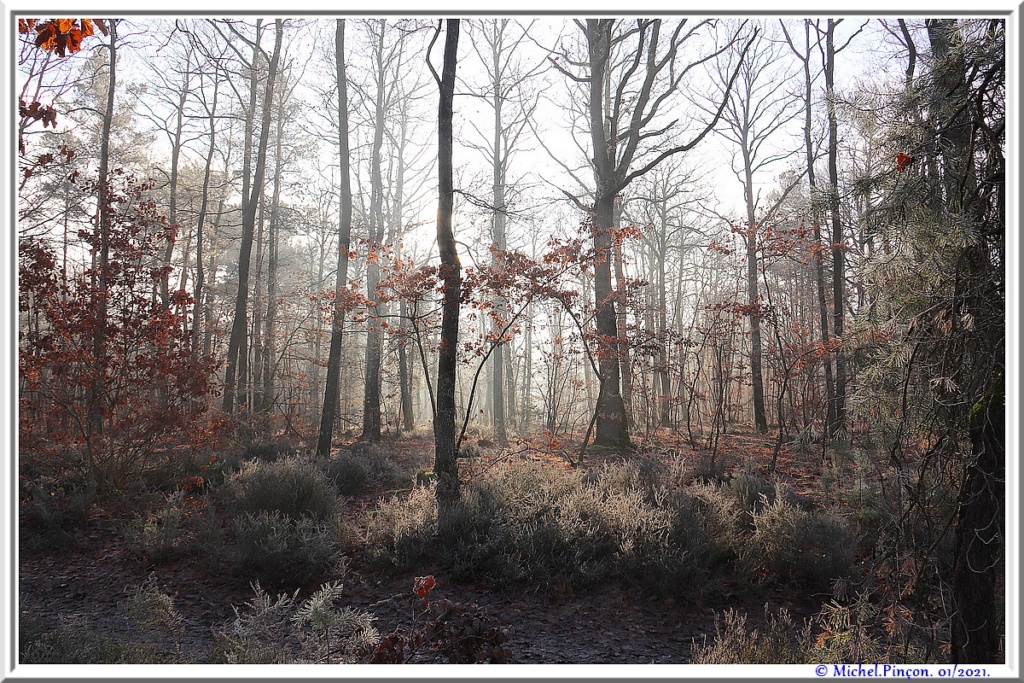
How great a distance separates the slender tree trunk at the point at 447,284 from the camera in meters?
6.18

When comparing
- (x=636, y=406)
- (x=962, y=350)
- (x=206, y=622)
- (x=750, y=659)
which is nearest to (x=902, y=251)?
(x=962, y=350)

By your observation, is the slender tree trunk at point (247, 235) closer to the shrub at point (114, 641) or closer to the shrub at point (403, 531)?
the shrub at point (403, 531)

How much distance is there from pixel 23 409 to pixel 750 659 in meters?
7.32

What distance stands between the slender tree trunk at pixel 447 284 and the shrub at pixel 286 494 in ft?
4.16

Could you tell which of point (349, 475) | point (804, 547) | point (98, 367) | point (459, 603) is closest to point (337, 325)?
point (349, 475)

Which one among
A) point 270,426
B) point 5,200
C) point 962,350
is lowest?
point 270,426

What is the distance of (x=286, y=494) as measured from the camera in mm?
5773

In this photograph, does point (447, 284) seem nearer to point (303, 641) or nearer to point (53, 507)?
point (303, 641)

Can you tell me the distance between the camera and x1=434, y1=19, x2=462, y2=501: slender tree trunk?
618 cm

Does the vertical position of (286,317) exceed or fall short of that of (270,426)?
it exceeds it

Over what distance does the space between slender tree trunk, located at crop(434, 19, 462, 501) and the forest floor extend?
1.73m

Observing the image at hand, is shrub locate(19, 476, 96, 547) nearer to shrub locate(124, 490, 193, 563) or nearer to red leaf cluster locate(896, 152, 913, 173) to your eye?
shrub locate(124, 490, 193, 563)

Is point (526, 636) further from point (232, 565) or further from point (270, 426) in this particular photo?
point (270, 426)

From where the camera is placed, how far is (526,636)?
12.0 ft
